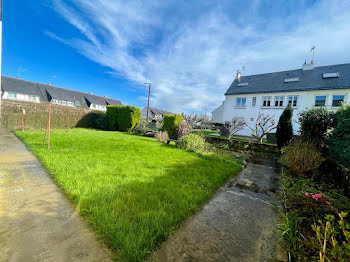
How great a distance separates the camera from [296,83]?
17.7 metres

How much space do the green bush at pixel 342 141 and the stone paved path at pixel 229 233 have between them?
102 inches

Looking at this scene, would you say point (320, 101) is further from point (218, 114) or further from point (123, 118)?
point (123, 118)

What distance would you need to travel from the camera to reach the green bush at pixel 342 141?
382 centimetres

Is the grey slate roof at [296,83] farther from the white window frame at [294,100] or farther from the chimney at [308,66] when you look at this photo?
the white window frame at [294,100]

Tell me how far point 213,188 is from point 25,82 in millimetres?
40291

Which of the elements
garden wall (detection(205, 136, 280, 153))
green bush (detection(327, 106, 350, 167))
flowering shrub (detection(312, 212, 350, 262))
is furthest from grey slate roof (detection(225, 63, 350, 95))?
flowering shrub (detection(312, 212, 350, 262))

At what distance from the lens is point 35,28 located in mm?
10266

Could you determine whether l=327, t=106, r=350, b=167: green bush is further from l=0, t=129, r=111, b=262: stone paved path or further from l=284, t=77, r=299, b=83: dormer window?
l=284, t=77, r=299, b=83: dormer window

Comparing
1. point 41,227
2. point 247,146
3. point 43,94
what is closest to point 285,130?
point 247,146

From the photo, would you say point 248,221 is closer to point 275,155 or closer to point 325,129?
point 325,129

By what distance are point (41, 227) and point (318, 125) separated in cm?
870

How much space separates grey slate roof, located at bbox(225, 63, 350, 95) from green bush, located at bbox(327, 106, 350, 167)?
16715mm

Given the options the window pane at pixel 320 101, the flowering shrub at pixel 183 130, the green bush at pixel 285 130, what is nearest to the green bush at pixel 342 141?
the green bush at pixel 285 130

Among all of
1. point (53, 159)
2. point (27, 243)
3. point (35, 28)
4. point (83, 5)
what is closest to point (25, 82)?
point (35, 28)
